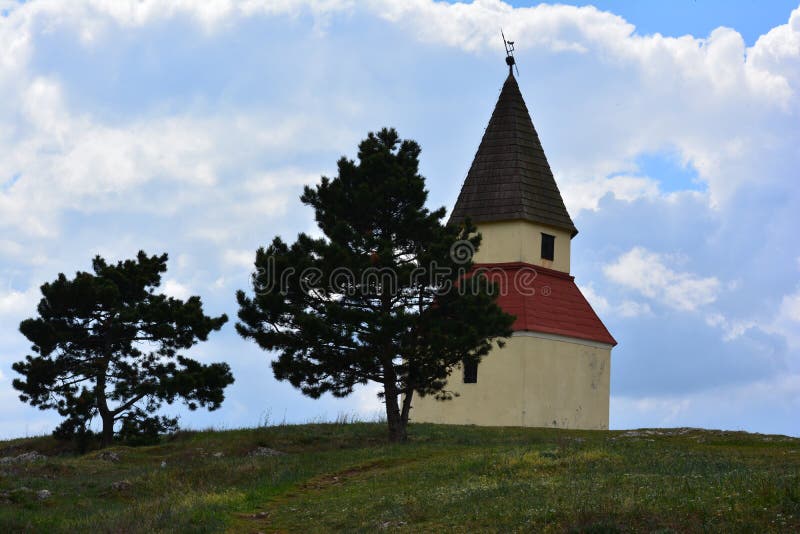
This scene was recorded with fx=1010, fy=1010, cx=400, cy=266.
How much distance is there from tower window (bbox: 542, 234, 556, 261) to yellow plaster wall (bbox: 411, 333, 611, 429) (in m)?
3.97

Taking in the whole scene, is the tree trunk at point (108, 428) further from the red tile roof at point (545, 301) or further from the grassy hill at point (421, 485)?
the red tile roof at point (545, 301)

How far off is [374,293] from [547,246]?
13757 mm

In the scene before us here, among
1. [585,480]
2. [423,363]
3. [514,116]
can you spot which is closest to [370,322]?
[423,363]

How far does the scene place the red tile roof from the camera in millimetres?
36375

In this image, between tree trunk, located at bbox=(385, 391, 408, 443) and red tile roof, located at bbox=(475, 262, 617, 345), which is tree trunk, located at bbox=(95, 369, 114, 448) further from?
red tile roof, located at bbox=(475, 262, 617, 345)

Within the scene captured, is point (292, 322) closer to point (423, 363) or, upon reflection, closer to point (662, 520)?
point (423, 363)

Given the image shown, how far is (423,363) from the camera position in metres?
27.3

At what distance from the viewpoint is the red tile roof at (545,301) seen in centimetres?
3638

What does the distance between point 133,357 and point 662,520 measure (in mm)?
22724

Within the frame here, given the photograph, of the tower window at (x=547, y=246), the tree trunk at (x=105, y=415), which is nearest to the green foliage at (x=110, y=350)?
the tree trunk at (x=105, y=415)

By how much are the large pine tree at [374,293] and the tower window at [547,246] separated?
11665 millimetres

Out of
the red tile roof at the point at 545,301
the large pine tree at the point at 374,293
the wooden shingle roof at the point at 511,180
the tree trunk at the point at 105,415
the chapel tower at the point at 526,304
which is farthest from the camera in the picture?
the wooden shingle roof at the point at 511,180

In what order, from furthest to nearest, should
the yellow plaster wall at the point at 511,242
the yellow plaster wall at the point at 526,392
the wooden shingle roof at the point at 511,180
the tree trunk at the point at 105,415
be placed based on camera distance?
the wooden shingle roof at the point at 511,180, the yellow plaster wall at the point at 511,242, the yellow plaster wall at the point at 526,392, the tree trunk at the point at 105,415

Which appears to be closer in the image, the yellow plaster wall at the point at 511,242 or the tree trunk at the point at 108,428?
the tree trunk at the point at 108,428
